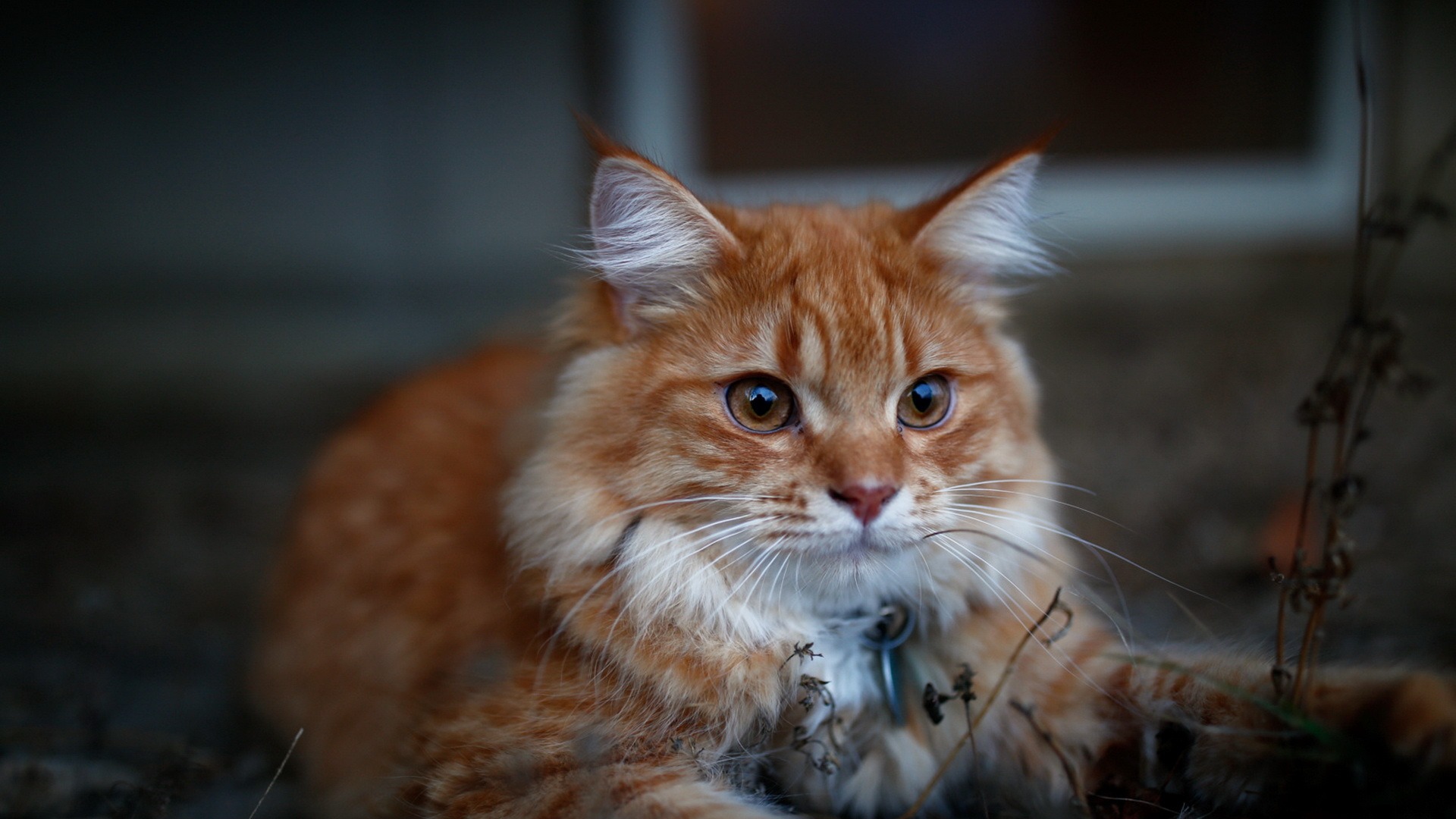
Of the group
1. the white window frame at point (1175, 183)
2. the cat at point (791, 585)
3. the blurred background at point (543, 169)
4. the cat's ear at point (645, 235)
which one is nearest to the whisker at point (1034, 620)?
the cat at point (791, 585)

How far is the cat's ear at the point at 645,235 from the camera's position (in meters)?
1.53

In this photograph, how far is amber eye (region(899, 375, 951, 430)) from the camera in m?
1.59

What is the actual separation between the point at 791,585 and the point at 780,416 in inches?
11.3

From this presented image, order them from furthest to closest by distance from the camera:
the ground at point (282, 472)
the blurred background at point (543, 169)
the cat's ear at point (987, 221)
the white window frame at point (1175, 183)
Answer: the white window frame at point (1175, 183), the blurred background at point (543, 169), the ground at point (282, 472), the cat's ear at point (987, 221)

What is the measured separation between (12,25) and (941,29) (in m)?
4.49

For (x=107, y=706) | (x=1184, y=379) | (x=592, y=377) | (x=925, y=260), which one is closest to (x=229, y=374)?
Answer: (x=107, y=706)

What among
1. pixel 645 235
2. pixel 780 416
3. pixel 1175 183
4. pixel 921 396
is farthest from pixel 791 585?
pixel 1175 183

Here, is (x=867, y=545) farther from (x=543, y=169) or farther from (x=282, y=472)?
(x=543, y=169)

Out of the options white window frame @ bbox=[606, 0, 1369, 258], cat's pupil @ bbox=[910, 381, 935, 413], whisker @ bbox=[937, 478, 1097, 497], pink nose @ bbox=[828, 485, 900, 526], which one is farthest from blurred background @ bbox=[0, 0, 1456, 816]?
pink nose @ bbox=[828, 485, 900, 526]

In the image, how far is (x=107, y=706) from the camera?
7.07 feet

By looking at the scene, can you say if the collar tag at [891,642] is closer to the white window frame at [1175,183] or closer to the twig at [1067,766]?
the twig at [1067,766]

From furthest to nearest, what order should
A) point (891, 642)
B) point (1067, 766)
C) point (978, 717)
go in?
1. point (891, 642)
2. point (978, 717)
3. point (1067, 766)

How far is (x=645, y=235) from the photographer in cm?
162

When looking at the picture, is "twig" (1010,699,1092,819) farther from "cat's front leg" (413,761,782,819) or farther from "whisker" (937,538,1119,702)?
"cat's front leg" (413,761,782,819)
